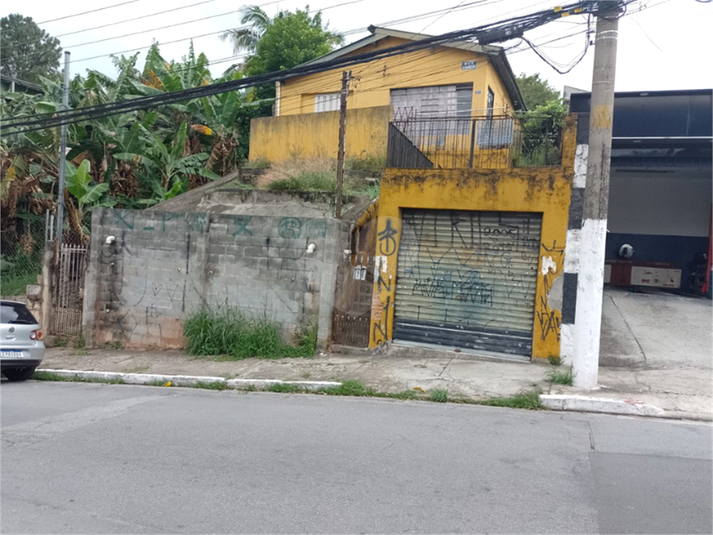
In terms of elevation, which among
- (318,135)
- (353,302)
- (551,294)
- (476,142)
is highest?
(318,135)

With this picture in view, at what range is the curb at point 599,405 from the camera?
801 cm

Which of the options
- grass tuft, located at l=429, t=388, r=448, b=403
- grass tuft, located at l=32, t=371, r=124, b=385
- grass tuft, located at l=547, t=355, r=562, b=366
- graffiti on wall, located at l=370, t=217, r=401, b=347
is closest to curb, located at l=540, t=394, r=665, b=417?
grass tuft, located at l=429, t=388, r=448, b=403

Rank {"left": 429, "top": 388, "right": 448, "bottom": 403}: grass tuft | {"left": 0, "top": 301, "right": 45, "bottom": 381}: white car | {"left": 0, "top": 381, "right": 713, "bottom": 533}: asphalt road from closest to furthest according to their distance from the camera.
Result: 1. {"left": 0, "top": 381, "right": 713, "bottom": 533}: asphalt road
2. {"left": 429, "top": 388, "right": 448, "bottom": 403}: grass tuft
3. {"left": 0, "top": 301, "right": 45, "bottom": 381}: white car

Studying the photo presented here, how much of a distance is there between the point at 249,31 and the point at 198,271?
1957cm

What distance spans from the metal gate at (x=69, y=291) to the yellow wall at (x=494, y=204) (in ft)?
23.3

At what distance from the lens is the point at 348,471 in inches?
217

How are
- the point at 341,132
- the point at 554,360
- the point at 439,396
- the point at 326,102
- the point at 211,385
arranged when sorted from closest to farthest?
the point at 439,396 < the point at 211,385 < the point at 554,360 < the point at 341,132 < the point at 326,102

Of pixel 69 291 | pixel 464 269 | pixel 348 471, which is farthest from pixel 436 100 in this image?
pixel 348 471

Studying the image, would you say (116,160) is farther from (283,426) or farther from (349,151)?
(283,426)

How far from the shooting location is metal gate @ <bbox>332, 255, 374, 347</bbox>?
11.9 metres

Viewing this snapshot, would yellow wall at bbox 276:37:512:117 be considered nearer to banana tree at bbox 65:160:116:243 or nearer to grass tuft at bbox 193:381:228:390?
banana tree at bbox 65:160:116:243

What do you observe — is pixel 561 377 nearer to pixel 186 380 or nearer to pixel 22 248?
pixel 186 380

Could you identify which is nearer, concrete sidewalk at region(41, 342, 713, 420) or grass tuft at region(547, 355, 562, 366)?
concrete sidewalk at region(41, 342, 713, 420)

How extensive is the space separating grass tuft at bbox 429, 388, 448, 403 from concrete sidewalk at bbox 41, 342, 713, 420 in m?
0.22
